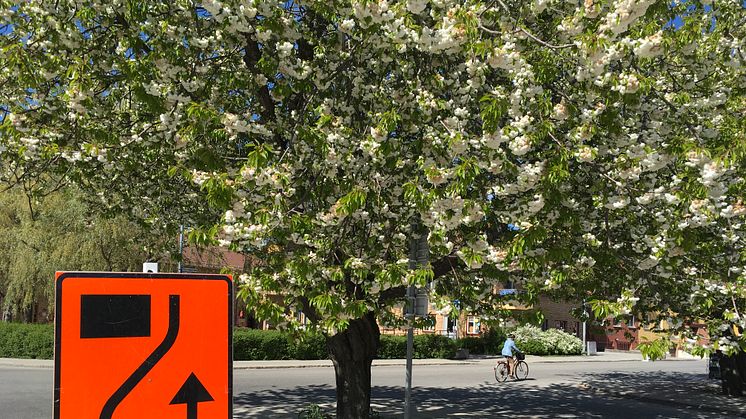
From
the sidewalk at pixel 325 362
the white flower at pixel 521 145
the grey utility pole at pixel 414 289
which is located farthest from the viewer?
the sidewalk at pixel 325 362

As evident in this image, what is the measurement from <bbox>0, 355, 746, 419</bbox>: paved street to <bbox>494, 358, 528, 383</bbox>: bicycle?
38 centimetres

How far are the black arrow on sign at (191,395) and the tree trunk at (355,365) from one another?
7.71m

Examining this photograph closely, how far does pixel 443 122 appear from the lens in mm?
6883

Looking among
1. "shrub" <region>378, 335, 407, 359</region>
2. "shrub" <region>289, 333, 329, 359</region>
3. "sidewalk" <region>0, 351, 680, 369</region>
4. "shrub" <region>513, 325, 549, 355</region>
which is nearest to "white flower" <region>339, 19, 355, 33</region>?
"sidewalk" <region>0, 351, 680, 369</region>

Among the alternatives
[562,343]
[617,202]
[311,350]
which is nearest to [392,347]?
[311,350]

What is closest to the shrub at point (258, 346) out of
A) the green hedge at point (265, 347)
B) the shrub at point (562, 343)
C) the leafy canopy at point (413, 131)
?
the green hedge at point (265, 347)

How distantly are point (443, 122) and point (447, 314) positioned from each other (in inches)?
81.1

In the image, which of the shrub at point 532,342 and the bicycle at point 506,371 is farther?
the shrub at point 532,342

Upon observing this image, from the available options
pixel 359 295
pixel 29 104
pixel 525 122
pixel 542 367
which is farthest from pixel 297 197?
pixel 542 367

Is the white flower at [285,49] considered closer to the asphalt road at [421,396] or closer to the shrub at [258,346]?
the asphalt road at [421,396]

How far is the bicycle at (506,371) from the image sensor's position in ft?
75.3

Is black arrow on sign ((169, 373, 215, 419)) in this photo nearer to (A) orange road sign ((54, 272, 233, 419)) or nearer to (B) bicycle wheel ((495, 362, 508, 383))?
(A) orange road sign ((54, 272, 233, 419))

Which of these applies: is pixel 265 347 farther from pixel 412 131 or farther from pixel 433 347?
pixel 412 131

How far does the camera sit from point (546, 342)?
39.3 metres
